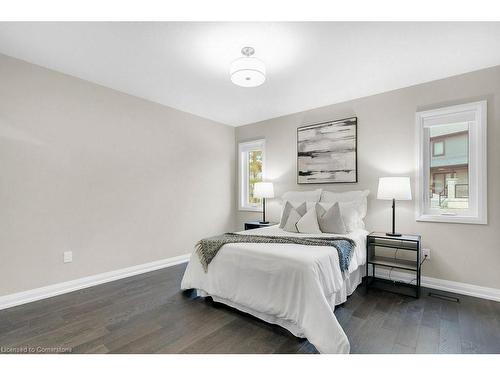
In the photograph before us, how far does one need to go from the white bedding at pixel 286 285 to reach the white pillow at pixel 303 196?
46.7 inches

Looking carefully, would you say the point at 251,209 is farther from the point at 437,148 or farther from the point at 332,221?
the point at 437,148

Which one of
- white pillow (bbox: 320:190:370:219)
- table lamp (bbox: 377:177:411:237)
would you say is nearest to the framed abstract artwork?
white pillow (bbox: 320:190:370:219)

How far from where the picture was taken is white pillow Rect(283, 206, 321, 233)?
120 inches

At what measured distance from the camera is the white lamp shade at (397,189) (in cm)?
285

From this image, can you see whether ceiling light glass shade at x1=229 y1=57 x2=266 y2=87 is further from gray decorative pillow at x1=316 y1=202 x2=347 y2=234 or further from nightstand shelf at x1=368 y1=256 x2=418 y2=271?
nightstand shelf at x1=368 y1=256 x2=418 y2=271

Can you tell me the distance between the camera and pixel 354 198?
10.9 ft

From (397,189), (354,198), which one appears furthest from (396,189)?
(354,198)

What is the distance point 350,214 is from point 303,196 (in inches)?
33.2

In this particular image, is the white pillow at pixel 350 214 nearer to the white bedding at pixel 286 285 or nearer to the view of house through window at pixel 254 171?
the white bedding at pixel 286 285

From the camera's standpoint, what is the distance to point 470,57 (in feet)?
8.03

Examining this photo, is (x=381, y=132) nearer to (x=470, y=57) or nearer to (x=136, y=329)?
(x=470, y=57)

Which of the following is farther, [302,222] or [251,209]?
[251,209]

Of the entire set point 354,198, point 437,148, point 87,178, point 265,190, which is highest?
point 437,148
